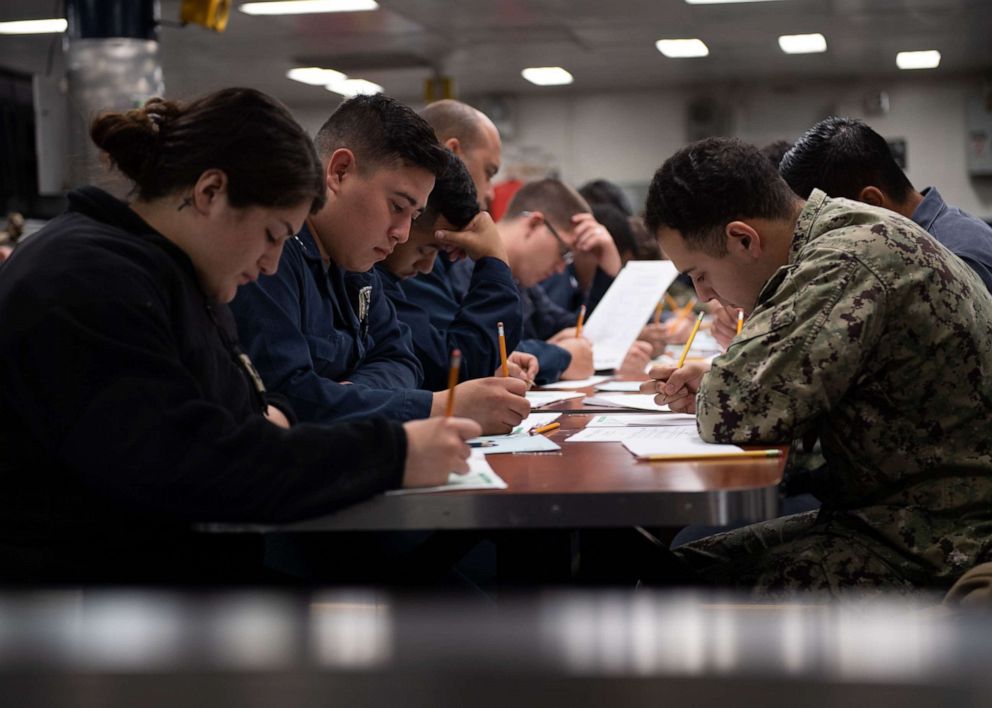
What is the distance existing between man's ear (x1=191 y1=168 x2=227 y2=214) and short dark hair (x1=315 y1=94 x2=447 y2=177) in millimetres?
848

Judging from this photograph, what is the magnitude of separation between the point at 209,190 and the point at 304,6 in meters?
8.82

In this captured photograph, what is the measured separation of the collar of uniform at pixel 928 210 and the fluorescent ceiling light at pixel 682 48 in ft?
29.7

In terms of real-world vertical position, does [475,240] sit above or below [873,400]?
above

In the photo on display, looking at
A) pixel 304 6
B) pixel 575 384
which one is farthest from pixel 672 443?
pixel 304 6

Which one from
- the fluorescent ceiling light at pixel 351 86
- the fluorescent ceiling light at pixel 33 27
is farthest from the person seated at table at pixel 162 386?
the fluorescent ceiling light at pixel 351 86

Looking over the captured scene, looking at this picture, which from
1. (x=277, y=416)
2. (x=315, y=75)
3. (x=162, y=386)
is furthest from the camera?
(x=315, y=75)

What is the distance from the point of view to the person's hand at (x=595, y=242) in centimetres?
476

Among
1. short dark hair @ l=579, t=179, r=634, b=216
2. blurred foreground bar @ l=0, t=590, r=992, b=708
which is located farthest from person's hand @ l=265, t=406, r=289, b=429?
short dark hair @ l=579, t=179, r=634, b=216

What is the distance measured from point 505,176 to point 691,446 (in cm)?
1355

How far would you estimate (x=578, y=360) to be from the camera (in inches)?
135

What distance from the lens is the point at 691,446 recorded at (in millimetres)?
1753

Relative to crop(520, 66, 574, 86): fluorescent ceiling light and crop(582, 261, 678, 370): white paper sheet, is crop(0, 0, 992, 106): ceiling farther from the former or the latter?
crop(582, 261, 678, 370): white paper sheet

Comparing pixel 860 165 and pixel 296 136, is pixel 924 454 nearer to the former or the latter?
pixel 296 136

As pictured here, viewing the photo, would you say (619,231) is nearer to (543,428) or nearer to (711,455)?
(543,428)
